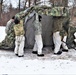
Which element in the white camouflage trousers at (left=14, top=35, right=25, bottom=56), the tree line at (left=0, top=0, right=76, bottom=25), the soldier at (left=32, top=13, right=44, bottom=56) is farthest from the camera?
the tree line at (left=0, top=0, right=76, bottom=25)

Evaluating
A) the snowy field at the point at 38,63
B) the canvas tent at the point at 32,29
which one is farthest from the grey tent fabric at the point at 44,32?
the snowy field at the point at 38,63

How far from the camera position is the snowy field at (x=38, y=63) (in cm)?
721

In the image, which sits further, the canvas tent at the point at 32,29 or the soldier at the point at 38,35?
the canvas tent at the point at 32,29

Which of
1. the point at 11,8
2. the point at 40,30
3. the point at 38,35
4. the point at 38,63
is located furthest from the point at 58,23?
the point at 11,8

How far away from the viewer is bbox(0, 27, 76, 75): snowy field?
7.21m

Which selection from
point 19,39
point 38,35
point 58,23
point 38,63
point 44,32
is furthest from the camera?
point 44,32

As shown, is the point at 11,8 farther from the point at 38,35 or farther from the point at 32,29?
the point at 38,35

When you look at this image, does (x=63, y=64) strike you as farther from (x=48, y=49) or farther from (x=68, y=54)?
(x=48, y=49)

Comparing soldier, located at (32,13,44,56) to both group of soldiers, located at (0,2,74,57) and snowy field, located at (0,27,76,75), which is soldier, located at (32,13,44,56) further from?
snowy field, located at (0,27,76,75)

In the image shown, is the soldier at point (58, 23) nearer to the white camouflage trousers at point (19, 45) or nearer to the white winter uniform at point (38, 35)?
the white winter uniform at point (38, 35)

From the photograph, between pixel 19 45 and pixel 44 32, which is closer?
pixel 19 45

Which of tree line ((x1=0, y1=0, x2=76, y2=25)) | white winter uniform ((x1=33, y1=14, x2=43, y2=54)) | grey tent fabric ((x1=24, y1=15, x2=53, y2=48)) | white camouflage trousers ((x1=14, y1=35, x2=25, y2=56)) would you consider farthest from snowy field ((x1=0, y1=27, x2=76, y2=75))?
tree line ((x1=0, y1=0, x2=76, y2=25))

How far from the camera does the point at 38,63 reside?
818cm

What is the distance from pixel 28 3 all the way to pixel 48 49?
56.2 feet
